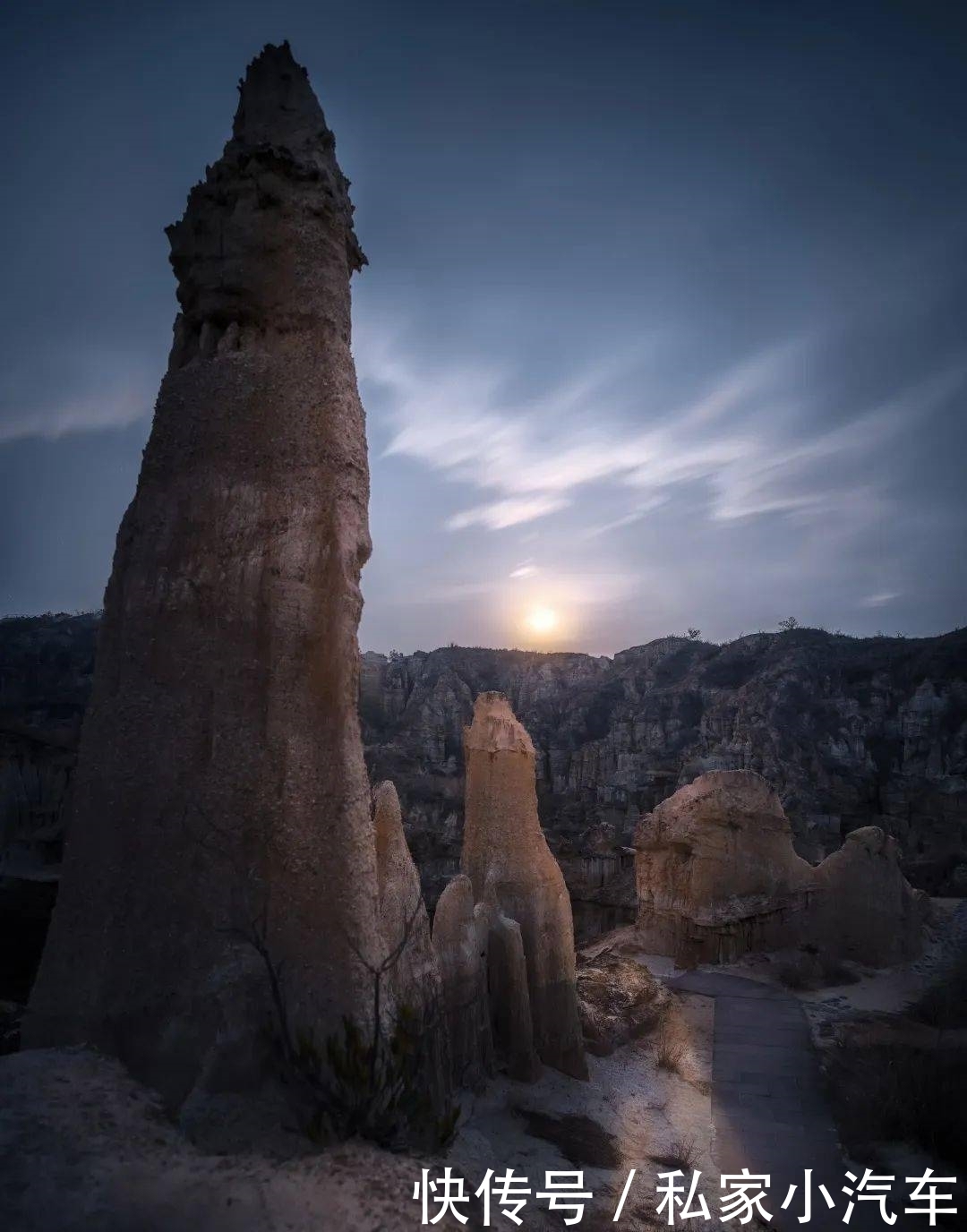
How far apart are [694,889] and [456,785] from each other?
24807 mm

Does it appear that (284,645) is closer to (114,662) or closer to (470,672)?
(114,662)

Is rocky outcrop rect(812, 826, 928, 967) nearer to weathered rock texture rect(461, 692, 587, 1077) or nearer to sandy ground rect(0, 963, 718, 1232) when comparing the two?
weathered rock texture rect(461, 692, 587, 1077)

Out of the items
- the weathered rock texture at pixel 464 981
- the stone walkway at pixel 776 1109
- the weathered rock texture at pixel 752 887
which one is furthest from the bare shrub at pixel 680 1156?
the weathered rock texture at pixel 752 887

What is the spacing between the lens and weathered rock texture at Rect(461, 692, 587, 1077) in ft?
29.8

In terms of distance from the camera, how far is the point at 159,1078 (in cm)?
401

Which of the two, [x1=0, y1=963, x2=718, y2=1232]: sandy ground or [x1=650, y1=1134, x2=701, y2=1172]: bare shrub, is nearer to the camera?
[x1=0, y1=963, x2=718, y2=1232]: sandy ground

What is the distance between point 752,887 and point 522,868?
8510mm

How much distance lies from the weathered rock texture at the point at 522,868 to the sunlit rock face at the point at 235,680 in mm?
5178

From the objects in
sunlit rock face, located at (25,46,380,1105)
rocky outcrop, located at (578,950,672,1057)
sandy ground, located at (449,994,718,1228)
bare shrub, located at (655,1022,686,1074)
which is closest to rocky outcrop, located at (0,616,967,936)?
rocky outcrop, located at (578,950,672,1057)

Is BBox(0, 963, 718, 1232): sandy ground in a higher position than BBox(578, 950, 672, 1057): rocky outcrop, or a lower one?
higher

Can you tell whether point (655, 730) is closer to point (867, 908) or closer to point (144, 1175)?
point (867, 908)

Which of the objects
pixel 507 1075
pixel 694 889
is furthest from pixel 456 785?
pixel 507 1075

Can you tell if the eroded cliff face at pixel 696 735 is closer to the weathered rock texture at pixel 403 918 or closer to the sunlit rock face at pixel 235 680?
the weathered rock texture at pixel 403 918

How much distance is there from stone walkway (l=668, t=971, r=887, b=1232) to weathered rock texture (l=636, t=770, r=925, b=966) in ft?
8.51
